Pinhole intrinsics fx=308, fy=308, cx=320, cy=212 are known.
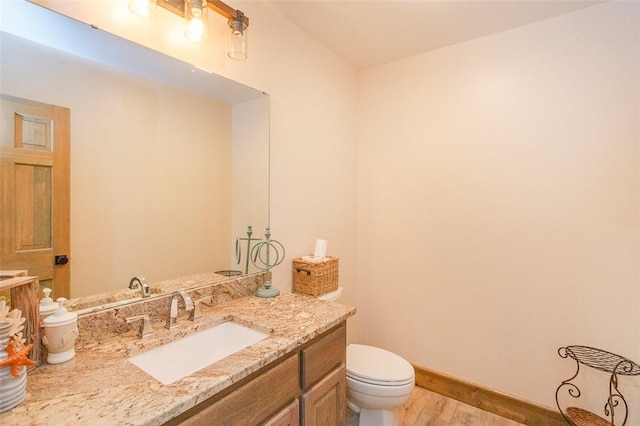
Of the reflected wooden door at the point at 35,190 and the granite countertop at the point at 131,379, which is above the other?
the reflected wooden door at the point at 35,190

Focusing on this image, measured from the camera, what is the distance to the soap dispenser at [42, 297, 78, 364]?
0.91 meters

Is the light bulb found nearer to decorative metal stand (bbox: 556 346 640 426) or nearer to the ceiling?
the ceiling

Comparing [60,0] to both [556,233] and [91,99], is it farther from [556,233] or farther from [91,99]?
[556,233]

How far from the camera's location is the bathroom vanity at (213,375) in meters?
0.73

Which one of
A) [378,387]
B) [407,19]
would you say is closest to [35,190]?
[378,387]

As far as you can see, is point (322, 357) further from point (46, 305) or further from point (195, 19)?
point (195, 19)

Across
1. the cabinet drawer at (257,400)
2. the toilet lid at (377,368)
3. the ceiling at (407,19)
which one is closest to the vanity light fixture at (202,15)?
the ceiling at (407,19)

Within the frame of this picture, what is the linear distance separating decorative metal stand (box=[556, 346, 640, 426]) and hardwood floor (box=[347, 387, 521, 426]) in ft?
1.21

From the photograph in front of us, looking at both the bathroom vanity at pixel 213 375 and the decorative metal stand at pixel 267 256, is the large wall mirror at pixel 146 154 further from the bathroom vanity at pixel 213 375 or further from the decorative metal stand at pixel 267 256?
the bathroom vanity at pixel 213 375

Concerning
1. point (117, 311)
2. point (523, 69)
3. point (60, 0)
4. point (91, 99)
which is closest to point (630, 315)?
point (523, 69)

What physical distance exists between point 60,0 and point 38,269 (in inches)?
34.9

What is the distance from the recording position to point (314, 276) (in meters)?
1.79

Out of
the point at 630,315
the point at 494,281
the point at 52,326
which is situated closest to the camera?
the point at 52,326

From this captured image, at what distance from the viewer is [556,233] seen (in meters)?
1.81
